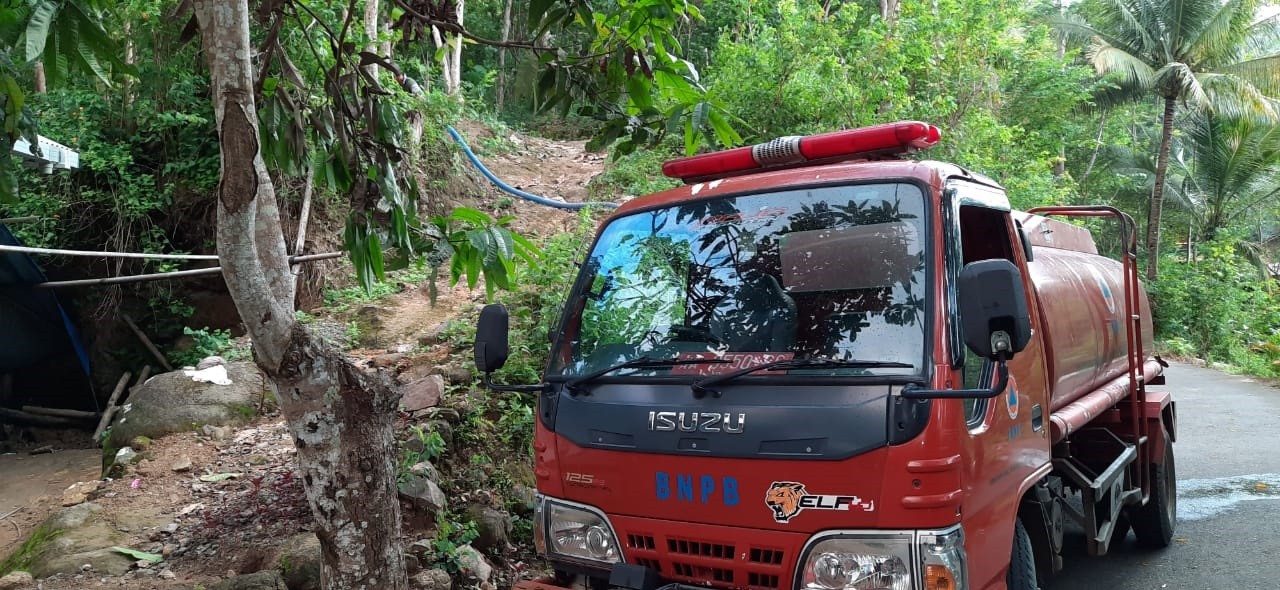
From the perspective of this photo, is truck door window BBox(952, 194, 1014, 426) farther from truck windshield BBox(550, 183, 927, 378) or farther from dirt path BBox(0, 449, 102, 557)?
dirt path BBox(0, 449, 102, 557)

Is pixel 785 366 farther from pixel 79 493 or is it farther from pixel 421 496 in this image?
pixel 79 493

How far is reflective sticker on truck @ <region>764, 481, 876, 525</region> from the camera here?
276 centimetres

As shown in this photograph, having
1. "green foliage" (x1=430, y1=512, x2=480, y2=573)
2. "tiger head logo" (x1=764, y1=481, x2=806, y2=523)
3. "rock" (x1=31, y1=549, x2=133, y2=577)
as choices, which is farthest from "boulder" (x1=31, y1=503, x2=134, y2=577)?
"tiger head logo" (x1=764, y1=481, x2=806, y2=523)

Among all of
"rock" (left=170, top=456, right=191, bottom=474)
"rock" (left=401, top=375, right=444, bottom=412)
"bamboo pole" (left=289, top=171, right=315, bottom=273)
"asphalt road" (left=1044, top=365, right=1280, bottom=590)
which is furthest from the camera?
"bamboo pole" (left=289, top=171, right=315, bottom=273)

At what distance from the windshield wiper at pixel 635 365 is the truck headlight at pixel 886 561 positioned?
0.76 m

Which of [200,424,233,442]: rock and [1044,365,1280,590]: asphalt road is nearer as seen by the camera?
[1044,365,1280,590]: asphalt road

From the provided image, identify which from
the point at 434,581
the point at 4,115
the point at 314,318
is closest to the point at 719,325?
the point at 434,581

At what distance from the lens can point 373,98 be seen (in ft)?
15.0

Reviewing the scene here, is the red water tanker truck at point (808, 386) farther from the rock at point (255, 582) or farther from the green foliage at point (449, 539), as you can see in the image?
the rock at point (255, 582)

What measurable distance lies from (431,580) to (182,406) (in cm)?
450

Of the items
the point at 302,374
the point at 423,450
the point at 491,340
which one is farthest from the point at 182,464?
the point at 491,340

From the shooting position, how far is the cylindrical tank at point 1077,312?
411cm

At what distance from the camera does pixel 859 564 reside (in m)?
2.75

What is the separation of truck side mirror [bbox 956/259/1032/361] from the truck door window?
31 cm
